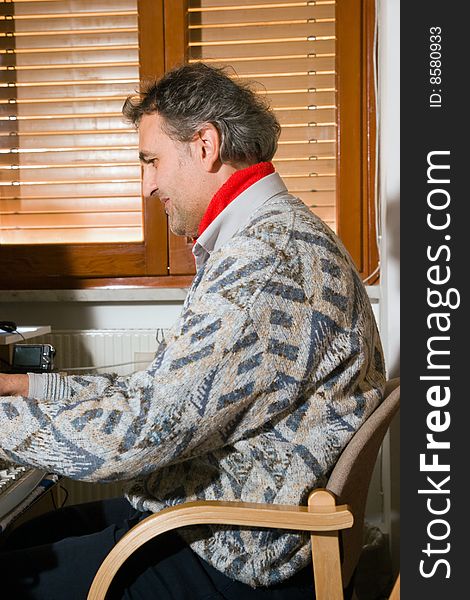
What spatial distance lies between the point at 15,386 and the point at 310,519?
23.9 inches

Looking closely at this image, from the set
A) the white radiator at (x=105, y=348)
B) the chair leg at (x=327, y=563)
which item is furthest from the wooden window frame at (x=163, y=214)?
the chair leg at (x=327, y=563)

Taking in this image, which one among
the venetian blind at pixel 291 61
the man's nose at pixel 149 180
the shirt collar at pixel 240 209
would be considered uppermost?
the venetian blind at pixel 291 61

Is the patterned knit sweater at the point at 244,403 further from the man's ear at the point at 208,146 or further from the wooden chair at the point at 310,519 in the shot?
the man's ear at the point at 208,146

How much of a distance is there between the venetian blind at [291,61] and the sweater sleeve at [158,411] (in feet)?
5.28

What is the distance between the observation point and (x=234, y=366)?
1.17 meters

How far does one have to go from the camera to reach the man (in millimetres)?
1165

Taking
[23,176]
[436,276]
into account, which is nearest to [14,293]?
[23,176]

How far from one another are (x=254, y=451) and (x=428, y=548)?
0.94 ft

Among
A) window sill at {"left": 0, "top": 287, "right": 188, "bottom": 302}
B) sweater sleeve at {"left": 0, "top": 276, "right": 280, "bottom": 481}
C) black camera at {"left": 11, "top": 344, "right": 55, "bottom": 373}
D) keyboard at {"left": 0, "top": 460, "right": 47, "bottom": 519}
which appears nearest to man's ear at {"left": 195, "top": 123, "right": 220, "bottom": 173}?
sweater sleeve at {"left": 0, "top": 276, "right": 280, "bottom": 481}

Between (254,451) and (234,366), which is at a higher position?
(234,366)

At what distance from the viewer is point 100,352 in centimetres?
273

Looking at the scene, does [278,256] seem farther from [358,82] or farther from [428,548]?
[358,82]

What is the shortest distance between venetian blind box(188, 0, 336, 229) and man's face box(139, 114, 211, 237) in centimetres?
119

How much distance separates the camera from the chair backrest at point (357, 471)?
3.93 ft
